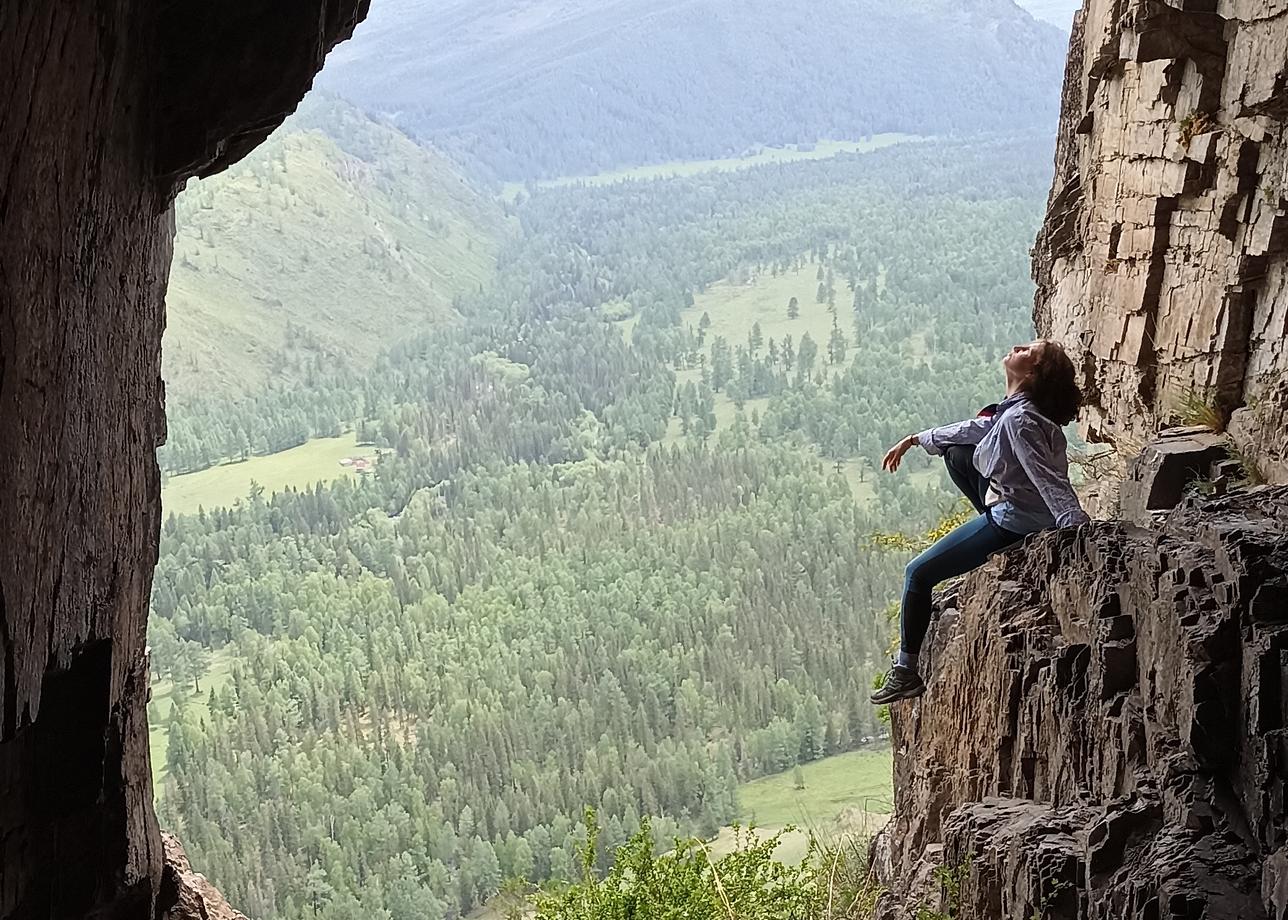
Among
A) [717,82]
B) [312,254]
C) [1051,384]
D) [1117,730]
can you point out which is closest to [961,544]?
[1051,384]

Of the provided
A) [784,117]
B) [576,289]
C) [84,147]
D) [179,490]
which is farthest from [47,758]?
[784,117]

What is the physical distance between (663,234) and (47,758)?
298 feet

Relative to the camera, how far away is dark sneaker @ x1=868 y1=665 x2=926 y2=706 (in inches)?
303

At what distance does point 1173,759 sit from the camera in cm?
477

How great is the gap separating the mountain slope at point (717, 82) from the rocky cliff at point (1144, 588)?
109m

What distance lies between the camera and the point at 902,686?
7.73 m

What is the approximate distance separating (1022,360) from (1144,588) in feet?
5.58

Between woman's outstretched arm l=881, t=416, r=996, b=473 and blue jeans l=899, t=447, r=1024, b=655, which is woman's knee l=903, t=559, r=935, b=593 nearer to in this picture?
blue jeans l=899, t=447, r=1024, b=655

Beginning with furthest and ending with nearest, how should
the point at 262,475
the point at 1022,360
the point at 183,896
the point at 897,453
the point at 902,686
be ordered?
the point at 262,475
the point at 902,686
the point at 897,453
the point at 1022,360
the point at 183,896

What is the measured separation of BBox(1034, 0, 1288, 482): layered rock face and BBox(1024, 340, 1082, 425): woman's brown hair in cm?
139

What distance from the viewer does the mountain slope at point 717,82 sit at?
4724 inches

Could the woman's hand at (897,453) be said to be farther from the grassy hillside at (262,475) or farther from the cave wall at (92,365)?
the grassy hillside at (262,475)

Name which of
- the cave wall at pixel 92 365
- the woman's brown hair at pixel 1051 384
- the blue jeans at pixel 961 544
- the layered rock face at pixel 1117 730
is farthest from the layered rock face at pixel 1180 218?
the cave wall at pixel 92 365

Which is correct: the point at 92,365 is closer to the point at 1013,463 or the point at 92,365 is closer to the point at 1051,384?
the point at 1013,463
